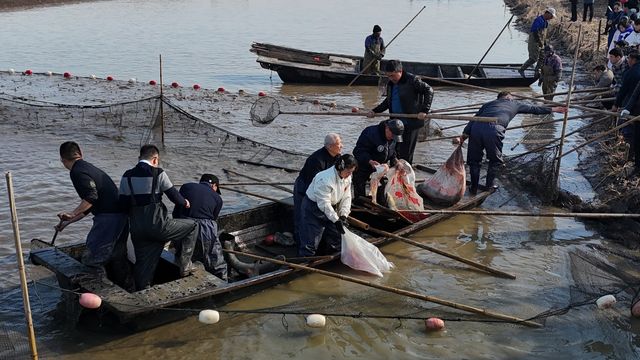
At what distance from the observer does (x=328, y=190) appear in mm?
6883

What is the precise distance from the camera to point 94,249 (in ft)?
20.0

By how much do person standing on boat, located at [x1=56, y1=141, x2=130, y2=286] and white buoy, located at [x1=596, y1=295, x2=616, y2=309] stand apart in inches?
193

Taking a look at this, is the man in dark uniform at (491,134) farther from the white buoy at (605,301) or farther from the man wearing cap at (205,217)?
the man wearing cap at (205,217)

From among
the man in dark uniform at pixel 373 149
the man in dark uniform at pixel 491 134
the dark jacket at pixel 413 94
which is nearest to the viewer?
the man in dark uniform at pixel 373 149

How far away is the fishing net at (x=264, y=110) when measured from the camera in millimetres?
11188

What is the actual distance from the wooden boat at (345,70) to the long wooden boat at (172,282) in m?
11.2

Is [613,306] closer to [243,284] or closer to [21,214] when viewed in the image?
[243,284]

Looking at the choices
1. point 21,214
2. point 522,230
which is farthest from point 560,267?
point 21,214

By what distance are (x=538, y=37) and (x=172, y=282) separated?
1451cm

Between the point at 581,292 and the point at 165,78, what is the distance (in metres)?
16.2

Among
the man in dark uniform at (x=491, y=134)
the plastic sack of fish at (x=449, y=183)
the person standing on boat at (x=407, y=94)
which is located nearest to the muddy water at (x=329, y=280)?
the plastic sack of fish at (x=449, y=183)

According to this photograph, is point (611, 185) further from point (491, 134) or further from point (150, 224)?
point (150, 224)

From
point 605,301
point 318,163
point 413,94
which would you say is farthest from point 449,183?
point 605,301

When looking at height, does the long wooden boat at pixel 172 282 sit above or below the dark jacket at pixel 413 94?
below
